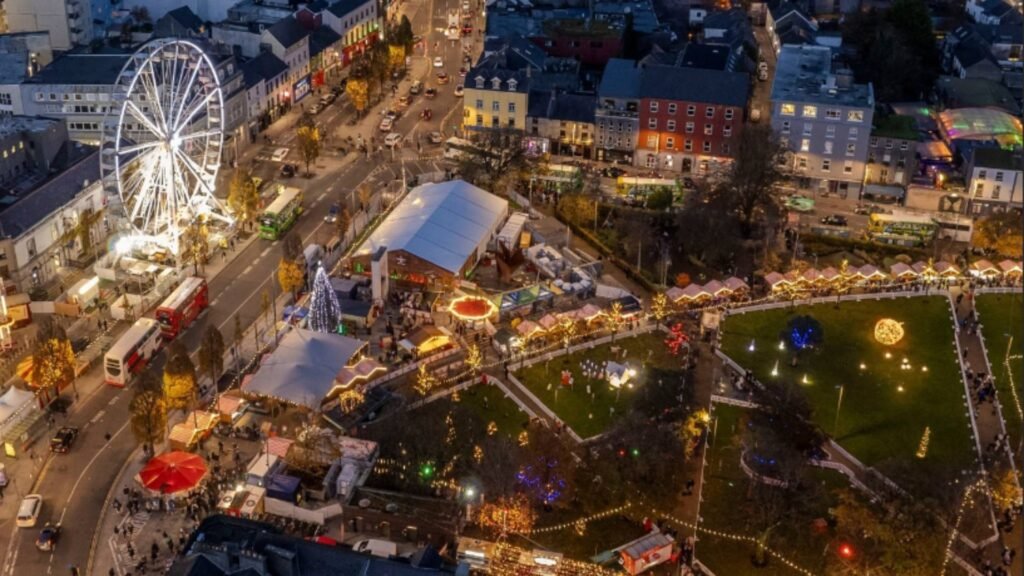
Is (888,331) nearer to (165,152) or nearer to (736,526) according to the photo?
(736,526)

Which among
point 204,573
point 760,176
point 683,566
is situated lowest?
point 683,566

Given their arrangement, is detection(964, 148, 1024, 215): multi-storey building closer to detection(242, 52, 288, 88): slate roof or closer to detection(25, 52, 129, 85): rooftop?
detection(242, 52, 288, 88): slate roof

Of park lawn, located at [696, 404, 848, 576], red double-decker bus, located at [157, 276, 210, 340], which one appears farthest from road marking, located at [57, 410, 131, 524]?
park lawn, located at [696, 404, 848, 576]

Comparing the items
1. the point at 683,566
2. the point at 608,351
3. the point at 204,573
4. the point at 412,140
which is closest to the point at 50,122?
the point at 412,140

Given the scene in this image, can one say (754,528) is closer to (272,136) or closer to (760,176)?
(760,176)

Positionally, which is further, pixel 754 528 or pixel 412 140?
pixel 412 140

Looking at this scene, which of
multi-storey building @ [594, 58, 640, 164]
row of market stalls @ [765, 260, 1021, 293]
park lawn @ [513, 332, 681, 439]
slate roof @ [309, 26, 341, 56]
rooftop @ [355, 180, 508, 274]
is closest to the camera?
park lawn @ [513, 332, 681, 439]

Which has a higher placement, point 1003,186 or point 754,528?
point 1003,186
